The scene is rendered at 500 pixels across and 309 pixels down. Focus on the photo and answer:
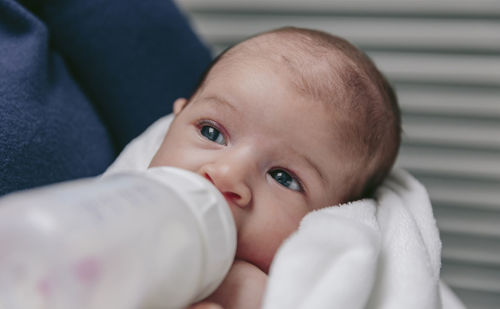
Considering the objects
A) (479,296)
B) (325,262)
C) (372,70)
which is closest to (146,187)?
(325,262)

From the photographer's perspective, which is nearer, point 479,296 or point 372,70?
point 372,70

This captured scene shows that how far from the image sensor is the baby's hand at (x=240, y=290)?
61cm

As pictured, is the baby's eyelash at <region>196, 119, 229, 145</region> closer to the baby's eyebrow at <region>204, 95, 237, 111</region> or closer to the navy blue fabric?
the baby's eyebrow at <region>204, 95, 237, 111</region>

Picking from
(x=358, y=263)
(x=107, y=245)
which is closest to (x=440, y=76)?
(x=358, y=263)

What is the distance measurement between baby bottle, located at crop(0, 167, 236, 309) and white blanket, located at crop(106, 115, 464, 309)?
12 centimetres

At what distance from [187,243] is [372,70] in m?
0.51

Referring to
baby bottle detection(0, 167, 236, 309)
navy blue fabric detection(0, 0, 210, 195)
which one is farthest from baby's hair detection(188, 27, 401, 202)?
baby bottle detection(0, 167, 236, 309)

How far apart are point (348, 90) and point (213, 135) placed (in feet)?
0.73

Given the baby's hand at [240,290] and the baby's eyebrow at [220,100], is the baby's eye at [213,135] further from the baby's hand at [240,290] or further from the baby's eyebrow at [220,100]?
the baby's hand at [240,290]

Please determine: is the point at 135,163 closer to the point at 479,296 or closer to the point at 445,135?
the point at 445,135

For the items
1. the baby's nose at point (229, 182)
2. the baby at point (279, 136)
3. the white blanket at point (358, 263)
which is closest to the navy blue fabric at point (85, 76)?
the baby at point (279, 136)

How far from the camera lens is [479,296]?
1.48 m

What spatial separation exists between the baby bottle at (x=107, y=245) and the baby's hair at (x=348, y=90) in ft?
1.06

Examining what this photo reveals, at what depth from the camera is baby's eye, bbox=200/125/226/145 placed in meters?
0.75
